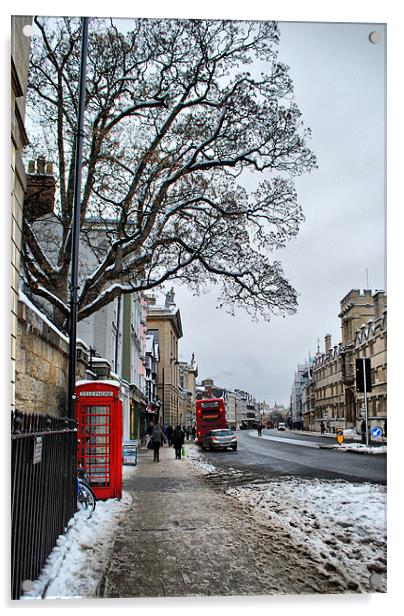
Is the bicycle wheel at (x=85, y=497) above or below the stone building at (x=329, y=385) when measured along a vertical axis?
below

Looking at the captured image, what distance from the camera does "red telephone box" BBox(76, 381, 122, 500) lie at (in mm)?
8281

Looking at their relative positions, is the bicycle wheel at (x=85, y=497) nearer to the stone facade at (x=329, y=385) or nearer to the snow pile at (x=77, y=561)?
the snow pile at (x=77, y=561)

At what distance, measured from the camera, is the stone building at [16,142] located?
468 centimetres

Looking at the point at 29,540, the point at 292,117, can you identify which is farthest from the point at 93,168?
the point at 29,540

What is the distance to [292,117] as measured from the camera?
6.08 m

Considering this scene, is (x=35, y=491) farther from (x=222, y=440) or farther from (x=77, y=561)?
(x=222, y=440)

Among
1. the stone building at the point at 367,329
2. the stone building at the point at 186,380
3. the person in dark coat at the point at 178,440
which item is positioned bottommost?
the person in dark coat at the point at 178,440

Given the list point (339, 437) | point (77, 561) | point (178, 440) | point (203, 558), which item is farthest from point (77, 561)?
point (178, 440)

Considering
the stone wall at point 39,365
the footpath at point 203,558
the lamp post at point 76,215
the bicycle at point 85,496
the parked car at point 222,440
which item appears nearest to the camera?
the footpath at point 203,558

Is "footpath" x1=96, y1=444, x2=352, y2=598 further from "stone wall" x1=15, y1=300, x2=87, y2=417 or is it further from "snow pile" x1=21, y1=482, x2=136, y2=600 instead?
"stone wall" x1=15, y1=300, x2=87, y2=417

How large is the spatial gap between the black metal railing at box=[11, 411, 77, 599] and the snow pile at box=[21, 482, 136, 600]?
80 mm

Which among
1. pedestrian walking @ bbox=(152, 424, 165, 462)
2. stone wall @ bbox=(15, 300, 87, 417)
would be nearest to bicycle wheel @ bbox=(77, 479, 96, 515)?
stone wall @ bbox=(15, 300, 87, 417)

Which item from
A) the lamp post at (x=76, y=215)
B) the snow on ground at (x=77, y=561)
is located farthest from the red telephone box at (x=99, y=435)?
the lamp post at (x=76, y=215)
